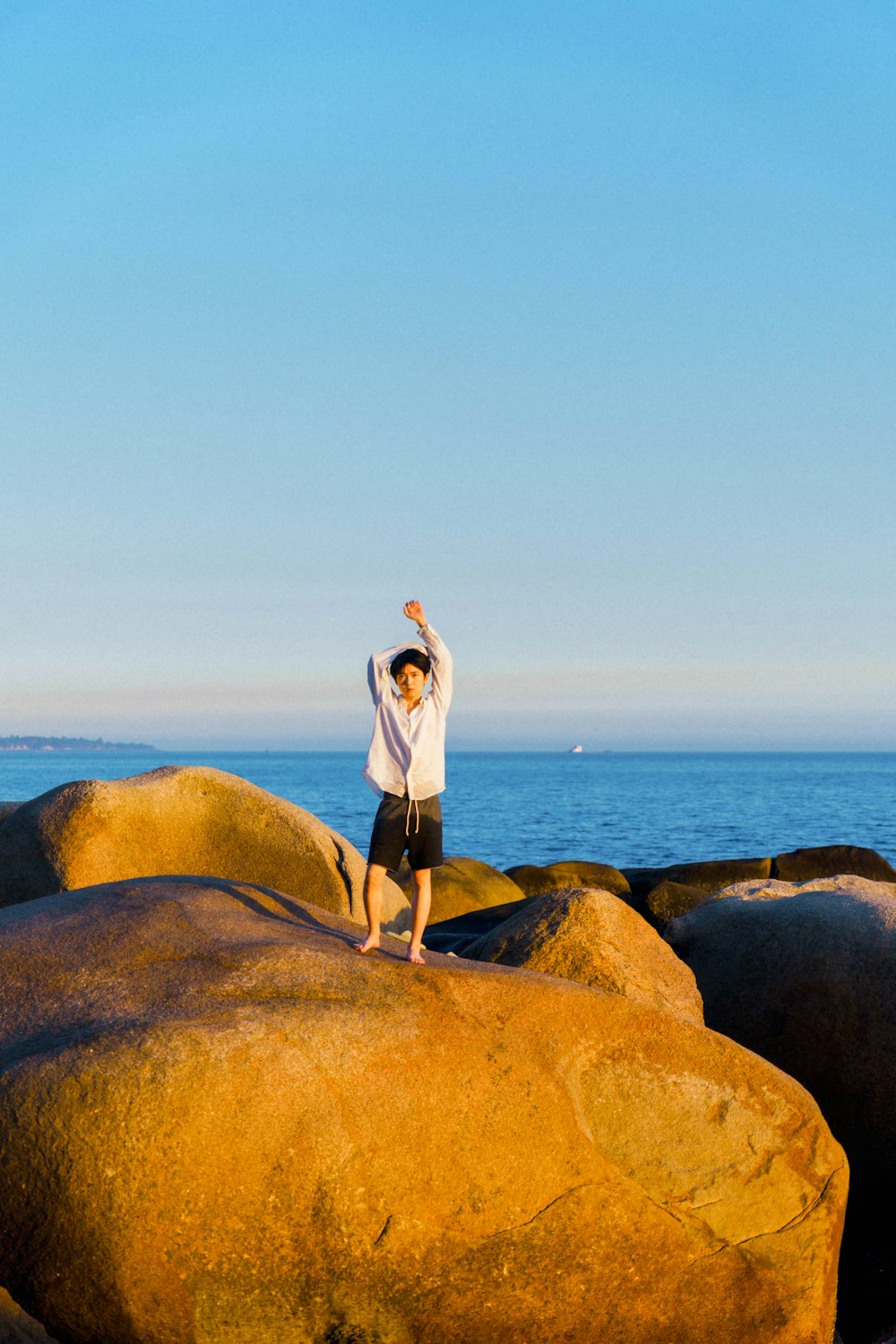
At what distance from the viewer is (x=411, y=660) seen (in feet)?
22.5

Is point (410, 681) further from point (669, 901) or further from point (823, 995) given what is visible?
point (669, 901)

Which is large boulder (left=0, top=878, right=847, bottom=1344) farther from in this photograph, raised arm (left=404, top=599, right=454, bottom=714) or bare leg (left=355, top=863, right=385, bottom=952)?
raised arm (left=404, top=599, right=454, bottom=714)

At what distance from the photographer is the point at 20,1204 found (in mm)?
4898

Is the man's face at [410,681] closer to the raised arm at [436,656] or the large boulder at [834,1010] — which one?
the raised arm at [436,656]

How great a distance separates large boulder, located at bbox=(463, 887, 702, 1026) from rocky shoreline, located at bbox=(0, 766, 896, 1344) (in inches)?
50.4

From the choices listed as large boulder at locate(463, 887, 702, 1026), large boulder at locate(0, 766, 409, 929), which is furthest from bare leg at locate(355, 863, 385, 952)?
large boulder at locate(0, 766, 409, 929)

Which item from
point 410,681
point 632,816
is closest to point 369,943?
point 410,681

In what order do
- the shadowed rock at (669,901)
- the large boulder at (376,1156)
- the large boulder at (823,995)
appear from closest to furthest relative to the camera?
the large boulder at (376,1156) < the large boulder at (823,995) < the shadowed rock at (669,901)

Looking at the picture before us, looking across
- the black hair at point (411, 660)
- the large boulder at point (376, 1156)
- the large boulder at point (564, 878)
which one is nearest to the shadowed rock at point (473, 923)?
the large boulder at point (564, 878)

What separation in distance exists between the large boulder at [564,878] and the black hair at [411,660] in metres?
14.2

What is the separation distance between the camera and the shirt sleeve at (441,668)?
682cm

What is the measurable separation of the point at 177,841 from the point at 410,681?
17.3 ft

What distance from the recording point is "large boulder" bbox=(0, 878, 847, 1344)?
4891 mm

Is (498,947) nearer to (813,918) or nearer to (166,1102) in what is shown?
(813,918)
